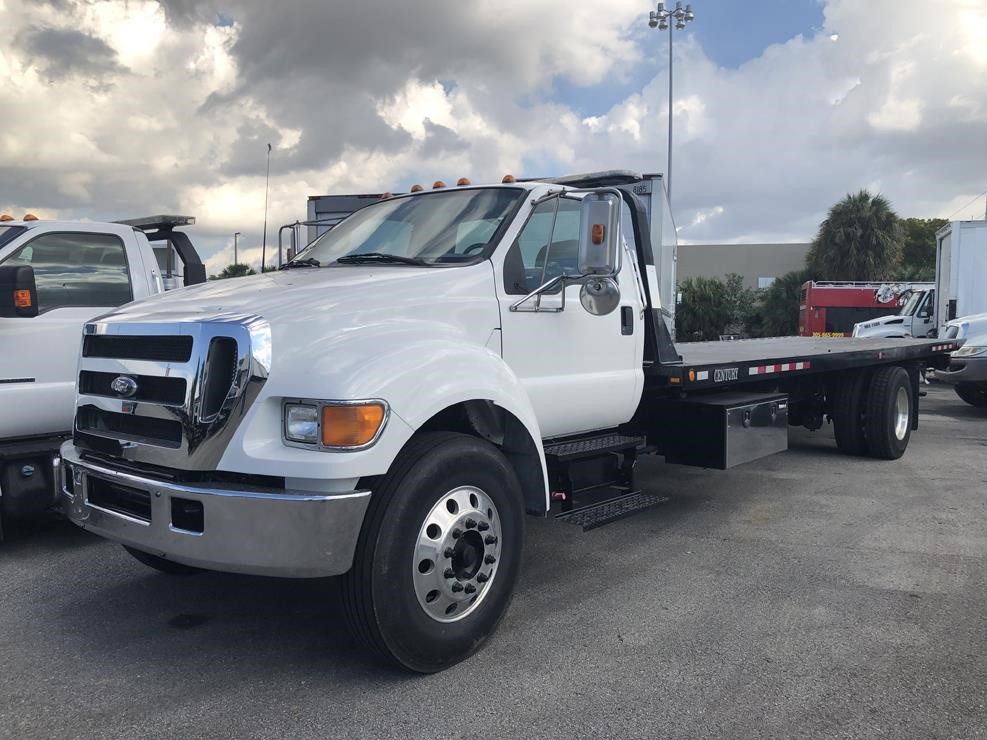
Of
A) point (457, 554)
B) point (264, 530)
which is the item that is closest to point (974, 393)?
point (457, 554)

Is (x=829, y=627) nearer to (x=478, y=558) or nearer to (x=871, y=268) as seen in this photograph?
(x=478, y=558)

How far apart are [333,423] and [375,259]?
149 centimetres

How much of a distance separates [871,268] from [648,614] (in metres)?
35.8

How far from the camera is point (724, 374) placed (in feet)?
20.0

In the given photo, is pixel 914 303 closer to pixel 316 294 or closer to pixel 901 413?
pixel 901 413

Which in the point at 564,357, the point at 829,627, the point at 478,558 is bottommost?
the point at 829,627

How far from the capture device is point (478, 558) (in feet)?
12.2

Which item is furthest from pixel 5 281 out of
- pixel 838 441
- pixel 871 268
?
pixel 871 268

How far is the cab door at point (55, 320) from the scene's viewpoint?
5.27m

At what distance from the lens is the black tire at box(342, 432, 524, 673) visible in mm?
3301

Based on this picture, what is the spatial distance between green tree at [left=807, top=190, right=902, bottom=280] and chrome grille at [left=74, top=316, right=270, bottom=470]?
1457 inches

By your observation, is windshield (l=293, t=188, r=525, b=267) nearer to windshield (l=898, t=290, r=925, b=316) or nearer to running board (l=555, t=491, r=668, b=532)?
running board (l=555, t=491, r=668, b=532)

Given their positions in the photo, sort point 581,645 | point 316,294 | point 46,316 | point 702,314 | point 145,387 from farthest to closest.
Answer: point 702,314
point 46,316
point 581,645
point 316,294
point 145,387

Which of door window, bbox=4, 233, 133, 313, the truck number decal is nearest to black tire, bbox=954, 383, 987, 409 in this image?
the truck number decal
